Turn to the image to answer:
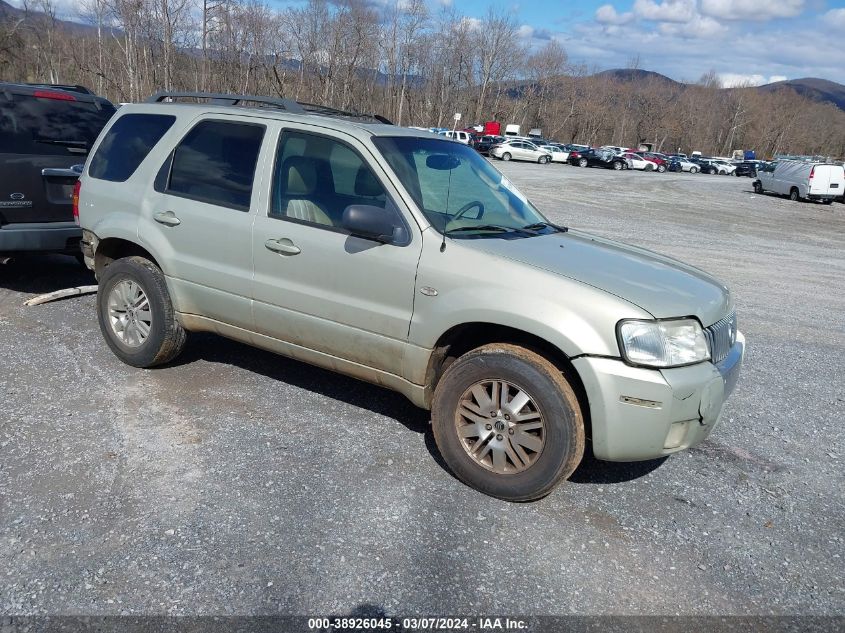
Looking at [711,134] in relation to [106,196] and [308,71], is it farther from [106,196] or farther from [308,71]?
[106,196]

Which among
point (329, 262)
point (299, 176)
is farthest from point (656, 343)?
point (299, 176)

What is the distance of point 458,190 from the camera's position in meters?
4.38

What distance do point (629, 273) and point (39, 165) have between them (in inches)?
220

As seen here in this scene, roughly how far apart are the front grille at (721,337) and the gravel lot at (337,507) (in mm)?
812

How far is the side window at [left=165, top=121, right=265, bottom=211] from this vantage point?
178 inches

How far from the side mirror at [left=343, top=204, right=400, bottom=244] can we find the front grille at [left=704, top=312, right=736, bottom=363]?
5.84ft

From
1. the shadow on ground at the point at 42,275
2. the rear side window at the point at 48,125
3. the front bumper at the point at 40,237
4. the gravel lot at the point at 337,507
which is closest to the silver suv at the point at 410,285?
the gravel lot at the point at 337,507

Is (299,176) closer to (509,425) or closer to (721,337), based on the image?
(509,425)

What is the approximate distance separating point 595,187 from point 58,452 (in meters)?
28.3

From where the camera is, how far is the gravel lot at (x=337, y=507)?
2951mm

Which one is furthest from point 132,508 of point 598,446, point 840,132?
point 840,132

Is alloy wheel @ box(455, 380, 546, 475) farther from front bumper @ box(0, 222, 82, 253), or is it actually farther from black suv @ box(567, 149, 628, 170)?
black suv @ box(567, 149, 628, 170)

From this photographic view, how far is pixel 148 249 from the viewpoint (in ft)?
16.0

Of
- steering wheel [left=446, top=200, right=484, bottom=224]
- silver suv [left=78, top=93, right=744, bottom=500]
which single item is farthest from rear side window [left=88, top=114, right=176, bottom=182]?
steering wheel [left=446, top=200, right=484, bottom=224]
